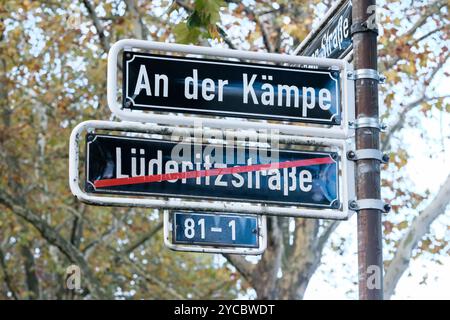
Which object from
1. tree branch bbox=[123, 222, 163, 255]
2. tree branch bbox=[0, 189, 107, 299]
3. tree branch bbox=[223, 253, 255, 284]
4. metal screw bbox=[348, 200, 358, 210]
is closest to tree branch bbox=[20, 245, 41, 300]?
tree branch bbox=[123, 222, 163, 255]

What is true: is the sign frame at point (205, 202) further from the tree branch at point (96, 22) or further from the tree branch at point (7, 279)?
the tree branch at point (7, 279)

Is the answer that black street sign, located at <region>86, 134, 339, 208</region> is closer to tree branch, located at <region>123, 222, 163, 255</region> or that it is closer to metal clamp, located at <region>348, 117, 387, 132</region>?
metal clamp, located at <region>348, 117, 387, 132</region>

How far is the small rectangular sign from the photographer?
5.99m

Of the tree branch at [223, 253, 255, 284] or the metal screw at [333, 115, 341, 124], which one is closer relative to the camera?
the metal screw at [333, 115, 341, 124]

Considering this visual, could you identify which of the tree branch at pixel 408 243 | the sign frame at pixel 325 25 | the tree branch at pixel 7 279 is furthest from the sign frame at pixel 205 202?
the tree branch at pixel 7 279

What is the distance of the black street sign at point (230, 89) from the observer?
578cm

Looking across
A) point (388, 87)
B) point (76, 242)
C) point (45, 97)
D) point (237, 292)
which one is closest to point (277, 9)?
point (388, 87)

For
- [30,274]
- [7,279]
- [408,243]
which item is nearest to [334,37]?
[408,243]

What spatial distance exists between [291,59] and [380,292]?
1339 millimetres

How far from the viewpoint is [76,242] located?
2216 centimetres

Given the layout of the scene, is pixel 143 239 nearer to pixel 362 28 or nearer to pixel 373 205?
pixel 362 28

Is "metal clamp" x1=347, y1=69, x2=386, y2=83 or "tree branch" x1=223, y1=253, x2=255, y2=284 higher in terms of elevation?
"metal clamp" x1=347, y1=69, x2=386, y2=83

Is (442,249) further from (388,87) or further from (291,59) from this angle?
(291,59)

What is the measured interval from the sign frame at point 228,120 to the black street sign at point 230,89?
1.8 inches
